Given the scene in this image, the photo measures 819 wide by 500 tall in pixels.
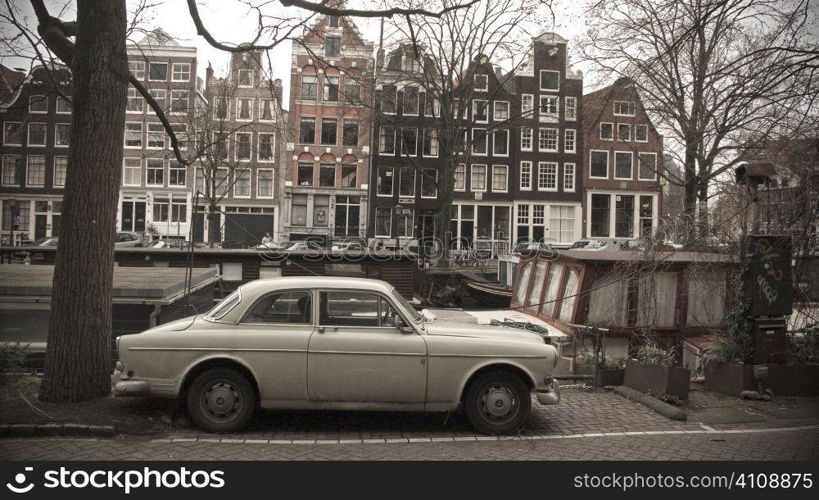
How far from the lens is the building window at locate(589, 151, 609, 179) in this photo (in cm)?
4797

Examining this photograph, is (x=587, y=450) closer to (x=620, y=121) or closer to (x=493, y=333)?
(x=493, y=333)

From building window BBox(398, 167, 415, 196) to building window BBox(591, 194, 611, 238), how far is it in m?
15.1

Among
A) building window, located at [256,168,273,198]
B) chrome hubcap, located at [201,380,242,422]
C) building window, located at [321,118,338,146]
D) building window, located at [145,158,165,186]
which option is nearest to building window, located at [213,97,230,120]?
building window, located at [321,118,338,146]

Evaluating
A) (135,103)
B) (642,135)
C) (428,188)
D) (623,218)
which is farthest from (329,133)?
(623,218)

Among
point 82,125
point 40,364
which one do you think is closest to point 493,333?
point 82,125

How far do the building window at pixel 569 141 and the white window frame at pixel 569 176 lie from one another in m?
1.12

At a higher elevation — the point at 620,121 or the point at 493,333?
the point at 620,121

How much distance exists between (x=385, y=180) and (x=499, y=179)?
9157 millimetres

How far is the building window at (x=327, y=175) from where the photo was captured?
46.0 m

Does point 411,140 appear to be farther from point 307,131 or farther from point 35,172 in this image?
point 35,172

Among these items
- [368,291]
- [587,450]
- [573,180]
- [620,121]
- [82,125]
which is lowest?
[587,450]
